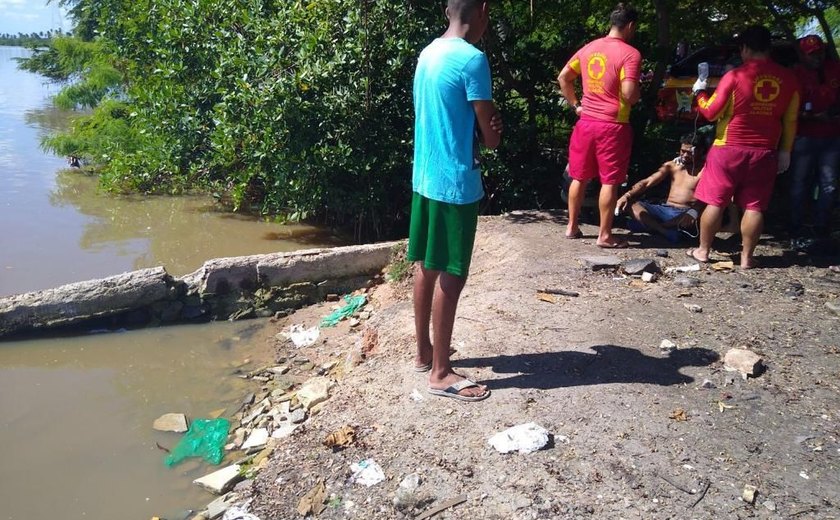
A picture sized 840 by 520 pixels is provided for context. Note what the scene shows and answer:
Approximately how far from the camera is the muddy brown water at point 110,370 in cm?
402

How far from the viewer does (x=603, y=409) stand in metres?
3.39

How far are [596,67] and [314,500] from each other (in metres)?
3.83

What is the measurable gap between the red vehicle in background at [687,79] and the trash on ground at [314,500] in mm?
5840

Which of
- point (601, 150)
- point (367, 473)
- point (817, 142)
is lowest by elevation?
point (367, 473)

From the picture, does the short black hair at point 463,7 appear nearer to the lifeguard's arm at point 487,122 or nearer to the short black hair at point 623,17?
the lifeguard's arm at point 487,122

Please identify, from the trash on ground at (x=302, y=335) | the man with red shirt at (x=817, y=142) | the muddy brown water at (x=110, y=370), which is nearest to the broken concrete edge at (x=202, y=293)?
the muddy brown water at (x=110, y=370)

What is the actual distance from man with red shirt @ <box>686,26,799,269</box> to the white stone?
389 cm

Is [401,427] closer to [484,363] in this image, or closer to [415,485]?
[415,485]

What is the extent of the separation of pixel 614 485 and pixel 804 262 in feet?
12.1

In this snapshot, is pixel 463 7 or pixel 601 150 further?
pixel 601 150

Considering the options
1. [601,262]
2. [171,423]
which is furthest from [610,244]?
[171,423]

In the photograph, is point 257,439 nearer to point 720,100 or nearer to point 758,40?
point 720,100

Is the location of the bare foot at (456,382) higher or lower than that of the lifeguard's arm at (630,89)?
lower

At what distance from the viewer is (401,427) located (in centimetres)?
346
